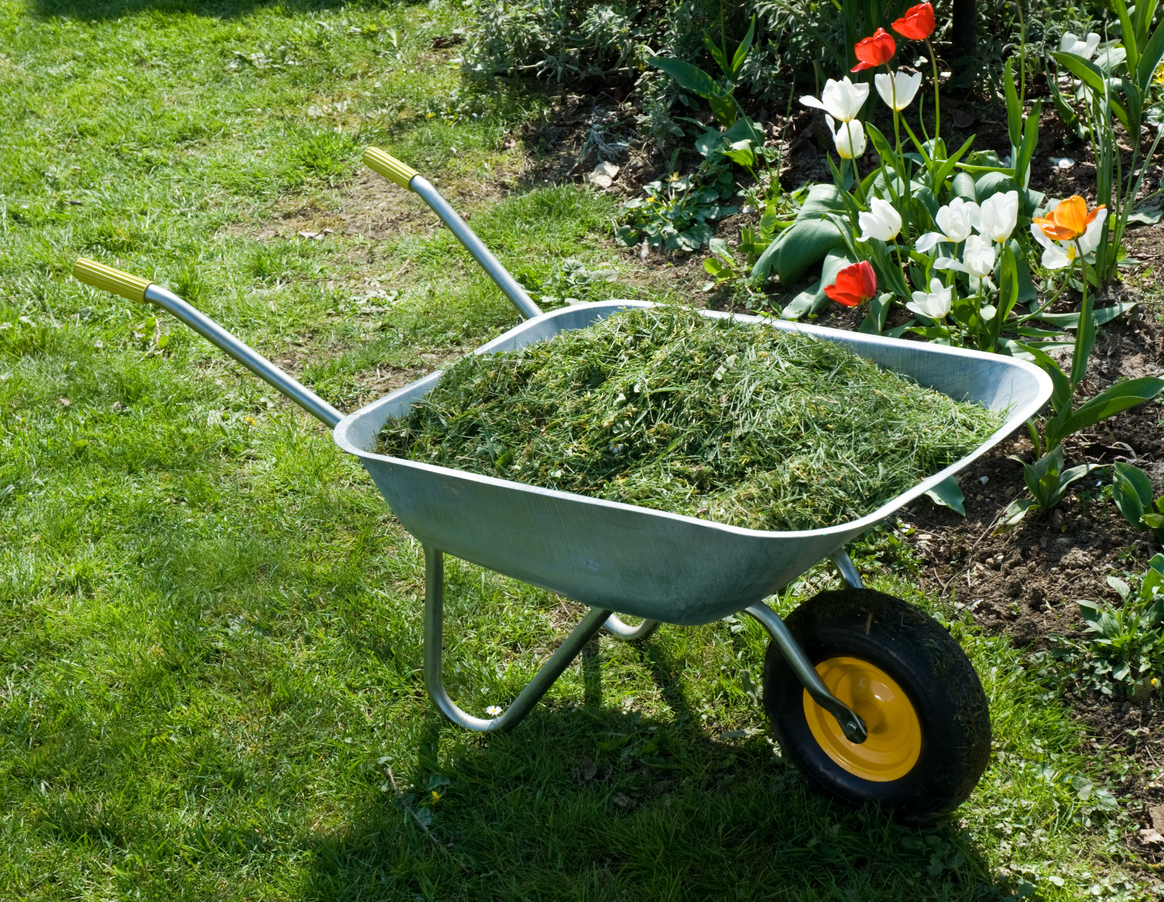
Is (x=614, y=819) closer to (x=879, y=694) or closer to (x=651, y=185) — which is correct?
(x=879, y=694)

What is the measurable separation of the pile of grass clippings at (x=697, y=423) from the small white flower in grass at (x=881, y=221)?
0.54m

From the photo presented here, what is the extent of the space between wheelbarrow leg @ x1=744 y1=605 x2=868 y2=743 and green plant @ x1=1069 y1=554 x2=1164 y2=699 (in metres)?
0.68

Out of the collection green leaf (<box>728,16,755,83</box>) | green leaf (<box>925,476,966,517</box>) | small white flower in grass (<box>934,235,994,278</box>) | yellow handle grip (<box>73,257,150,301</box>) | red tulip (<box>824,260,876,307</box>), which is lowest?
green leaf (<box>925,476,966,517</box>)

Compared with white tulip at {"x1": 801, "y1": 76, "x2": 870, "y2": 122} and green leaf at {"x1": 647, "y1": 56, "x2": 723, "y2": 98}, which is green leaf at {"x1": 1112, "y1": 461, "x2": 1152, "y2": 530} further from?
green leaf at {"x1": 647, "y1": 56, "x2": 723, "y2": 98}

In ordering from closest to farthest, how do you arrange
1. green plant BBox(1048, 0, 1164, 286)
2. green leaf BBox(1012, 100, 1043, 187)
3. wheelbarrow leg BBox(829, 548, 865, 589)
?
wheelbarrow leg BBox(829, 548, 865, 589)
green plant BBox(1048, 0, 1164, 286)
green leaf BBox(1012, 100, 1043, 187)

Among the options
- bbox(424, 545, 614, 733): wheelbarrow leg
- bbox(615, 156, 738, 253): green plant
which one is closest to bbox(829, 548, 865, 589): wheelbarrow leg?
bbox(424, 545, 614, 733): wheelbarrow leg

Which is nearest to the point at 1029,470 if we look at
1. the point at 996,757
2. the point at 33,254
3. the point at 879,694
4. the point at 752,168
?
the point at 996,757

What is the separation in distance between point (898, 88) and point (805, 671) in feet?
4.94

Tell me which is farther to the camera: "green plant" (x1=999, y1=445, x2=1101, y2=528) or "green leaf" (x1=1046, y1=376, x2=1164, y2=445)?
"green plant" (x1=999, y1=445, x2=1101, y2=528)

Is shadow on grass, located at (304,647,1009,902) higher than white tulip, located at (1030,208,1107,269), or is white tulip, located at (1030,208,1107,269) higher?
white tulip, located at (1030,208,1107,269)

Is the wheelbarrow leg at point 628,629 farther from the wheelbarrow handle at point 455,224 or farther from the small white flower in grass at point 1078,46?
the small white flower in grass at point 1078,46

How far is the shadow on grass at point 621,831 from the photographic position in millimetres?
1891

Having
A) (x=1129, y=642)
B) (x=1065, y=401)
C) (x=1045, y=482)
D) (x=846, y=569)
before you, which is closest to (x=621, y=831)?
(x=846, y=569)

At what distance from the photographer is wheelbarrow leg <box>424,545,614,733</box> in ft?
6.18
